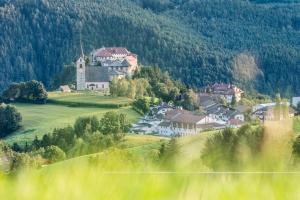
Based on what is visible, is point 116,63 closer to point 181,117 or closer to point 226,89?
point 226,89

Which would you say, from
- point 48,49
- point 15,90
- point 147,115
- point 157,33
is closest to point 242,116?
point 147,115

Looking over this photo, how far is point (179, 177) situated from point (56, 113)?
42.4 metres

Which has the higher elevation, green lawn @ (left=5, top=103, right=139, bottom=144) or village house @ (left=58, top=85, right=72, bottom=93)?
village house @ (left=58, top=85, right=72, bottom=93)

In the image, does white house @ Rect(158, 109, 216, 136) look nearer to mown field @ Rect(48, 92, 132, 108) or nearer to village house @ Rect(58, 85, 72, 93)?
mown field @ Rect(48, 92, 132, 108)

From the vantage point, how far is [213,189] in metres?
1.90

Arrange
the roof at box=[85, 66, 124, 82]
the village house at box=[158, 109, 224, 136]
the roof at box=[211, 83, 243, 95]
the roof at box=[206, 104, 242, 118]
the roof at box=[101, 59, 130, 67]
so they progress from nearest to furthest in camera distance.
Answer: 1. the village house at box=[158, 109, 224, 136]
2. the roof at box=[206, 104, 242, 118]
3. the roof at box=[85, 66, 124, 82]
4. the roof at box=[211, 83, 243, 95]
5. the roof at box=[101, 59, 130, 67]

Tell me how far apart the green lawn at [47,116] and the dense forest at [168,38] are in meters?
27.8

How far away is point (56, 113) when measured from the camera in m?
44.1

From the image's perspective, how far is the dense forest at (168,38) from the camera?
76188 millimetres

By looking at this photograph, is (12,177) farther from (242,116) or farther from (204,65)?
Result: (204,65)

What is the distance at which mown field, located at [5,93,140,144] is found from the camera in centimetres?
4012

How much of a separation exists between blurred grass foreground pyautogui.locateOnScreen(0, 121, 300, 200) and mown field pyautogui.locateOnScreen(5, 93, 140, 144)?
35.1 meters

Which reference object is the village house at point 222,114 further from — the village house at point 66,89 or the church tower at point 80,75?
the church tower at point 80,75

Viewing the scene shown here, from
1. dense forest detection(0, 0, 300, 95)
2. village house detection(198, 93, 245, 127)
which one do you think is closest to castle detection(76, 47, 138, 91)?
village house detection(198, 93, 245, 127)
